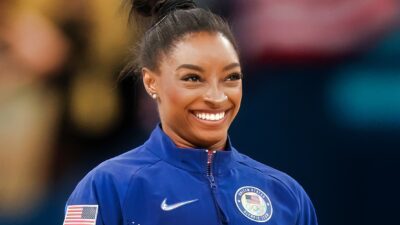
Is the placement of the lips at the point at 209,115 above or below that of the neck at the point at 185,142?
above

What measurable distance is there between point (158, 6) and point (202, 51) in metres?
0.29

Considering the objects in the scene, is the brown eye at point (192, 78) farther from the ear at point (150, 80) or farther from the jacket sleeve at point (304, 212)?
the jacket sleeve at point (304, 212)

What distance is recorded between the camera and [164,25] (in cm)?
235

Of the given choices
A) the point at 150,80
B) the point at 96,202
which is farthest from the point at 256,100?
the point at 96,202

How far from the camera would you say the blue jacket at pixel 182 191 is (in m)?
2.13

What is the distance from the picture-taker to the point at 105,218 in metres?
2.11

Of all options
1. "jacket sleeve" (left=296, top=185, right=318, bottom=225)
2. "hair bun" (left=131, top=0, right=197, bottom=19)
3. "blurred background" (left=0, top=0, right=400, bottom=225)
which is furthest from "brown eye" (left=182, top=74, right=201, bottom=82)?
"blurred background" (left=0, top=0, right=400, bottom=225)

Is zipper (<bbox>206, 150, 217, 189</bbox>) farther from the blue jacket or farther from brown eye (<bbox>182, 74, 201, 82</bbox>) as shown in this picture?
brown eye (<bbox>182, 74, 201, 82</bbox>)

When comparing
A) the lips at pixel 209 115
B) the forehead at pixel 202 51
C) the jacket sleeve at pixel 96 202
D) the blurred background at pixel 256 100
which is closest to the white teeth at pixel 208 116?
the lips at pixel 209 115

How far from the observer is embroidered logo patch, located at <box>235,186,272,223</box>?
7.37 feet

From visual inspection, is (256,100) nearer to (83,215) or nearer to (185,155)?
(185,155)

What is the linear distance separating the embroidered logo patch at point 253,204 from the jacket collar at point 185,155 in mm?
79

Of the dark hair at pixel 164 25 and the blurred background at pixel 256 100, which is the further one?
the blurred background at pixel 256 100

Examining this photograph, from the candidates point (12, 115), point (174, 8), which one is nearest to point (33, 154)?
point (12, 115)
